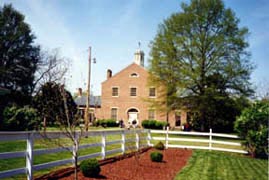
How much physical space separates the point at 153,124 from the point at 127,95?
5.85m

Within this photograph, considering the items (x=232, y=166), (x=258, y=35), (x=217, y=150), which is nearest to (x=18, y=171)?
(x=258, y=35)

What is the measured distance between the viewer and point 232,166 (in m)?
11.4

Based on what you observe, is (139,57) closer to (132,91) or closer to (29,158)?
(132,91)

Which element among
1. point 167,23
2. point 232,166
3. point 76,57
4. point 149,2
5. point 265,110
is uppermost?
point 167,23

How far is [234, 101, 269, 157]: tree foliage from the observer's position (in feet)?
45.3

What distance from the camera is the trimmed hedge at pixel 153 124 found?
36.6 metres

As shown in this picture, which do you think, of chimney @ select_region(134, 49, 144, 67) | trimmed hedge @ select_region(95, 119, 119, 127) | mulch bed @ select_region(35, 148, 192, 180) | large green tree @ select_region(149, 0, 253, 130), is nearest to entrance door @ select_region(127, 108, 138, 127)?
trimmed hedge @ select_region(95, 119, 119, 127)

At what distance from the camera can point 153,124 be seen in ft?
122

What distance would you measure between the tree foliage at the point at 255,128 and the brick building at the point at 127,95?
24982 millimetres

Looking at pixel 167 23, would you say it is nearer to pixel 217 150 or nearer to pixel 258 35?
pixel 217 150

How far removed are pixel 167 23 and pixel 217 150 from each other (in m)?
15.9

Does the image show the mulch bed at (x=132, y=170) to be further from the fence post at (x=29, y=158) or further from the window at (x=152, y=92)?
the window at (x=152, y=92)

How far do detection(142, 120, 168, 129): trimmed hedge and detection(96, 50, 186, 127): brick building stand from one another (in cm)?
208

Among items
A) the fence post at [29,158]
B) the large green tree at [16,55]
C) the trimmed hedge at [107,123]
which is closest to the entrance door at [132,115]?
the trimmed hedge at [107,123]
